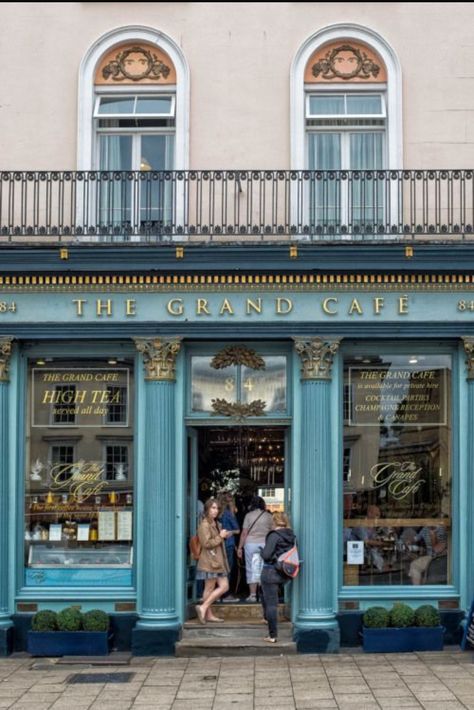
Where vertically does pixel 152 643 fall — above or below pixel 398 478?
below

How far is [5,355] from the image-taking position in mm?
14914

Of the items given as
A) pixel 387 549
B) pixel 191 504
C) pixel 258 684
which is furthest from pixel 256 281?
pixel 258 684

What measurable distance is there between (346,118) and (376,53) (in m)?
1.01

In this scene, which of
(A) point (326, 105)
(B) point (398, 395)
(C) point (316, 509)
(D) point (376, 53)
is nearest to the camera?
(C) point (316, 509)

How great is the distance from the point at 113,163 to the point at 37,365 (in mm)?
3095

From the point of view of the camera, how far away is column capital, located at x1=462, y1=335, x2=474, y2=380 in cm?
1480

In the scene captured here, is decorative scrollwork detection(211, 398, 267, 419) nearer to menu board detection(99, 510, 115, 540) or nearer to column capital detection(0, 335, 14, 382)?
menu board detection(99, 510, 115, 540)

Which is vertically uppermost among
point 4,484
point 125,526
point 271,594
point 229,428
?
point 229,428

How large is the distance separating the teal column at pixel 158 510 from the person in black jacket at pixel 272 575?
4.12 ft

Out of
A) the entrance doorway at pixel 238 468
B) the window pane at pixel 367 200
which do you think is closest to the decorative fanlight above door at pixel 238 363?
the entrance doorway at pixel 238 468

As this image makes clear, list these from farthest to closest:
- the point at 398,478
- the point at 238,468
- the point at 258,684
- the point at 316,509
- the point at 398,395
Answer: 1. the point at 238,468
2. the point at 398,395
3. the point at 398,478
4. the point at 316,509
5. the point at 258,684

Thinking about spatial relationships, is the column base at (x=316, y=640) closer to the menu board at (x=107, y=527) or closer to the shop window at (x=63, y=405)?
the menu board at (x=107, y=527)

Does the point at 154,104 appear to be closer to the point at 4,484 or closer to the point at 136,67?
the point at 136,67

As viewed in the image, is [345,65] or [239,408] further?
[345,65]
